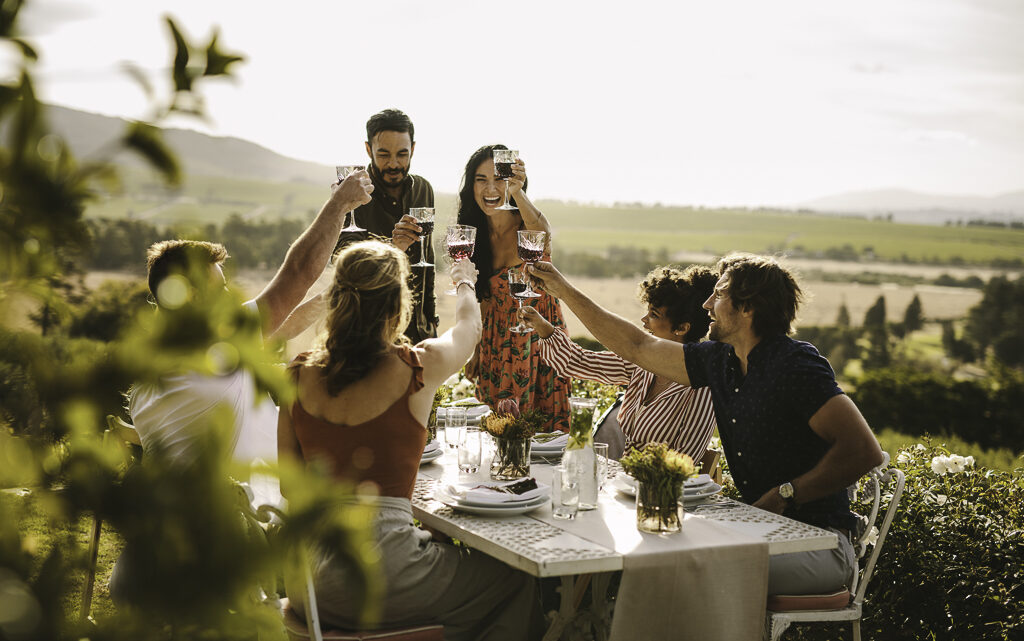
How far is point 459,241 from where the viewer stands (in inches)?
132

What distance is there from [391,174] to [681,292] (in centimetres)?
160

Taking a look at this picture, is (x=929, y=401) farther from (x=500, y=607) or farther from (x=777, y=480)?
(x=500, y=607)

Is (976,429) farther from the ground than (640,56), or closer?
closer

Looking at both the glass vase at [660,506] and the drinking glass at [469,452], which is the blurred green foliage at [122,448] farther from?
the drinking glass at [469,452]

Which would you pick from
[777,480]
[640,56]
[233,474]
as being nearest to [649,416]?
[777,480]

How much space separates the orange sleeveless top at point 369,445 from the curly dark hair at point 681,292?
4.25 feet

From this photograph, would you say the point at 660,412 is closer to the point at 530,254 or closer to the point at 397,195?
the point at 530,254

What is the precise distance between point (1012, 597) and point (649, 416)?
141 centimetres

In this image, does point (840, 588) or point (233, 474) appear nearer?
point (233, 474)

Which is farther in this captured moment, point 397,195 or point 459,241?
point 397,195

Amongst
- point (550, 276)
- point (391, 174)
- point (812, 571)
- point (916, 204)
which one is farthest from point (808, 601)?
point (916, 204)

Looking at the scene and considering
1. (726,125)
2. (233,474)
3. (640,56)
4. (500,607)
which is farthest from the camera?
(726,125)

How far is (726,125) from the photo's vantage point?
62.7m

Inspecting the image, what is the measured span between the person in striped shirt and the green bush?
819 millimetres
